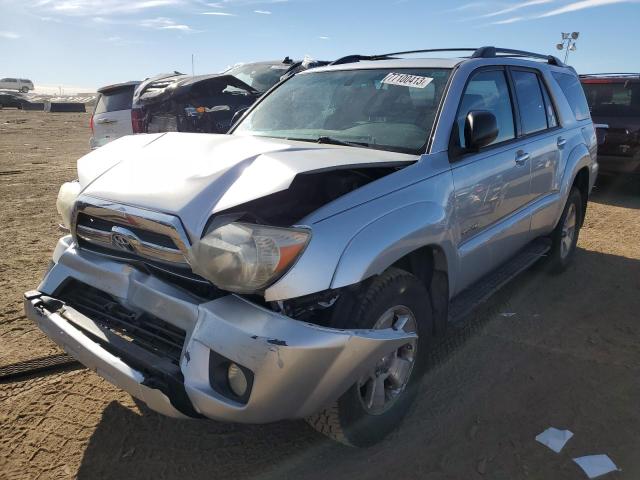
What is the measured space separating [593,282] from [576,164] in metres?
1.12

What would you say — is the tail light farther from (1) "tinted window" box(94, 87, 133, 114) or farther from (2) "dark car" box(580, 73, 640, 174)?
(2) "dark car" box(580, 73, 640, 174)

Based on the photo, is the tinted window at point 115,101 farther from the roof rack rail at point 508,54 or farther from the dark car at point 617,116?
the dark car at point 617,116

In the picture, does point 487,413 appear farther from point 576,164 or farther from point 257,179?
point 576,164

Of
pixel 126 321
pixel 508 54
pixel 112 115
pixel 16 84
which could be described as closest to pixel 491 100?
pixel 508 54

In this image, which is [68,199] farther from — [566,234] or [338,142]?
[566,234]

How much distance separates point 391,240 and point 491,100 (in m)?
1.81

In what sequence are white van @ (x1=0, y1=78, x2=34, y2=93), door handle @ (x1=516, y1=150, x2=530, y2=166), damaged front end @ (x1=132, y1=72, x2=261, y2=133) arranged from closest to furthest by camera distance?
door handle @ (x1=516, y1=150, x2=530, y2=166)
damaged front end @ (x1=132, y1=72, x2=261, y2=133)
white van @ (x1=0, y1=78, x2=34, y2=93)

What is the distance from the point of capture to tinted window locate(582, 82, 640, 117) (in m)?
8.84

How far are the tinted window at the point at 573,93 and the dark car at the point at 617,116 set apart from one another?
3.66m

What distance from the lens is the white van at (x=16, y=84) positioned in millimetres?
67250

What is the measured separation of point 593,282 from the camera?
495 cm

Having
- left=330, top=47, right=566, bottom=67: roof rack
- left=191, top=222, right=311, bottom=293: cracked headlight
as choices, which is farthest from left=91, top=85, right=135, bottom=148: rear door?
left=191, top=222, right=311, bottom=293: cracked headlight

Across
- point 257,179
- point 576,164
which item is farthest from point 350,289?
point 576,164

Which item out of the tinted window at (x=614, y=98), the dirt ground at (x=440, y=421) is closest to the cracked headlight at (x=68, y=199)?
the dirt ground at (x=440, y=421)
